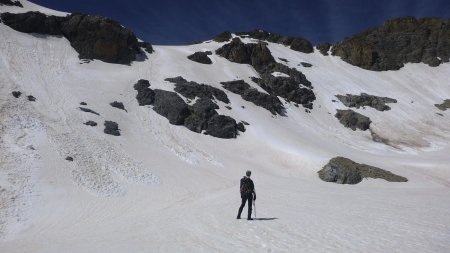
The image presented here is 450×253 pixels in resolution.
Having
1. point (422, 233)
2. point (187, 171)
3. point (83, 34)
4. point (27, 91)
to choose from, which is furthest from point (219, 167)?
point (83, 34)

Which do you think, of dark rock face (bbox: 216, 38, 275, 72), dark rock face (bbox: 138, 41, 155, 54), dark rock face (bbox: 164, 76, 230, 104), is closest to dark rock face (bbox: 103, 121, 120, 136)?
dark rock face (bbox: 164, 76, 230, 104)

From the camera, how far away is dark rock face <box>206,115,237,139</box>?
4491 cm

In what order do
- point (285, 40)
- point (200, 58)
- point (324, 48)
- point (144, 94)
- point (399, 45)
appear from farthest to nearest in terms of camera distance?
point (324, 48), point (285, 40), point (399, 45), point (200, 58), point (144, 94)

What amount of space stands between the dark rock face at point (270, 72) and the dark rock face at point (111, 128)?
34.9 meters

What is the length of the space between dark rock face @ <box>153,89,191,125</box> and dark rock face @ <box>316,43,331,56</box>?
60.1m

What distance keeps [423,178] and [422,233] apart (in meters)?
27.1

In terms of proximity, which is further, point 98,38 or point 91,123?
point 98,38

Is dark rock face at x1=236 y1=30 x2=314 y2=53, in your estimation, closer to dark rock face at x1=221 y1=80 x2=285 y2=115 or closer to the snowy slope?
the snowy slope

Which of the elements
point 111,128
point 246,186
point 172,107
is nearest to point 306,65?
point 172,107

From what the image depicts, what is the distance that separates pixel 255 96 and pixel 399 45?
58.4 meters

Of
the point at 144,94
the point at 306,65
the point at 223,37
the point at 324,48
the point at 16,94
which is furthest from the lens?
the point at 324,48

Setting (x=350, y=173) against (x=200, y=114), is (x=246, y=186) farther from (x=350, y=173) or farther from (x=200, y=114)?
(x=200, y=114)

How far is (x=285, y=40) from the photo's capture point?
322ft

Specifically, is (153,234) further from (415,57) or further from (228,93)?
(415,57)
